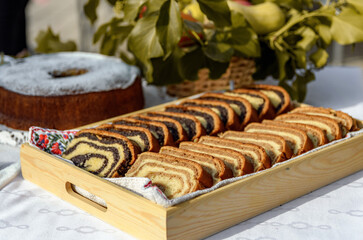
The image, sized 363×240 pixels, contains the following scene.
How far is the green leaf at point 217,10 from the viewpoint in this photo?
→ 151cm

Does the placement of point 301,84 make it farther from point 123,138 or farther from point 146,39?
point 123,138

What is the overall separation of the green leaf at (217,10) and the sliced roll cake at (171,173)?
0.56 meters

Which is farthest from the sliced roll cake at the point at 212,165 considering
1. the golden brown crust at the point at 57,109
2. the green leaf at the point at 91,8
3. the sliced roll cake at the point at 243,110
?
the green leaf at the point at 91,8

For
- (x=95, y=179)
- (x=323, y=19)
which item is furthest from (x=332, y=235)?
(x=323, y=19)

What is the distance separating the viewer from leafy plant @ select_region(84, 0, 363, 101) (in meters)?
1.54

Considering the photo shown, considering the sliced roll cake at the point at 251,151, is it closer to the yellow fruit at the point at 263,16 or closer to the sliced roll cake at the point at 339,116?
the sliced roll cake at the point at 339,116

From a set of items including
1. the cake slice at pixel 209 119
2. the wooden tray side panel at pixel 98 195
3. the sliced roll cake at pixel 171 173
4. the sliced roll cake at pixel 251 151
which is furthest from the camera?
→ the cake slice at pixel 209 119

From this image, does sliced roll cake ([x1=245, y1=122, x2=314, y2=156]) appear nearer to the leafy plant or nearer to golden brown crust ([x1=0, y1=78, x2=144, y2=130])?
the leafy plant

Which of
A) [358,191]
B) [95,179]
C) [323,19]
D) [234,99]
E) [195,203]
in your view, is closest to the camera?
[195,203]

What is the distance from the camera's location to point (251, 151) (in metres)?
1.21

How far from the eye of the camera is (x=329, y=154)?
1220mm

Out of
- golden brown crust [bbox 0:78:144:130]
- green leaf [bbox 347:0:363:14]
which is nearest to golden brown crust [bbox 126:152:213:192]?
golden brown crust [bbox 0:78:144:130]

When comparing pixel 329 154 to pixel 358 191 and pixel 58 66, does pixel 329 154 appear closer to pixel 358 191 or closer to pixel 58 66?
pixel 358 191

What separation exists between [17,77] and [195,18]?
68 centimetres
